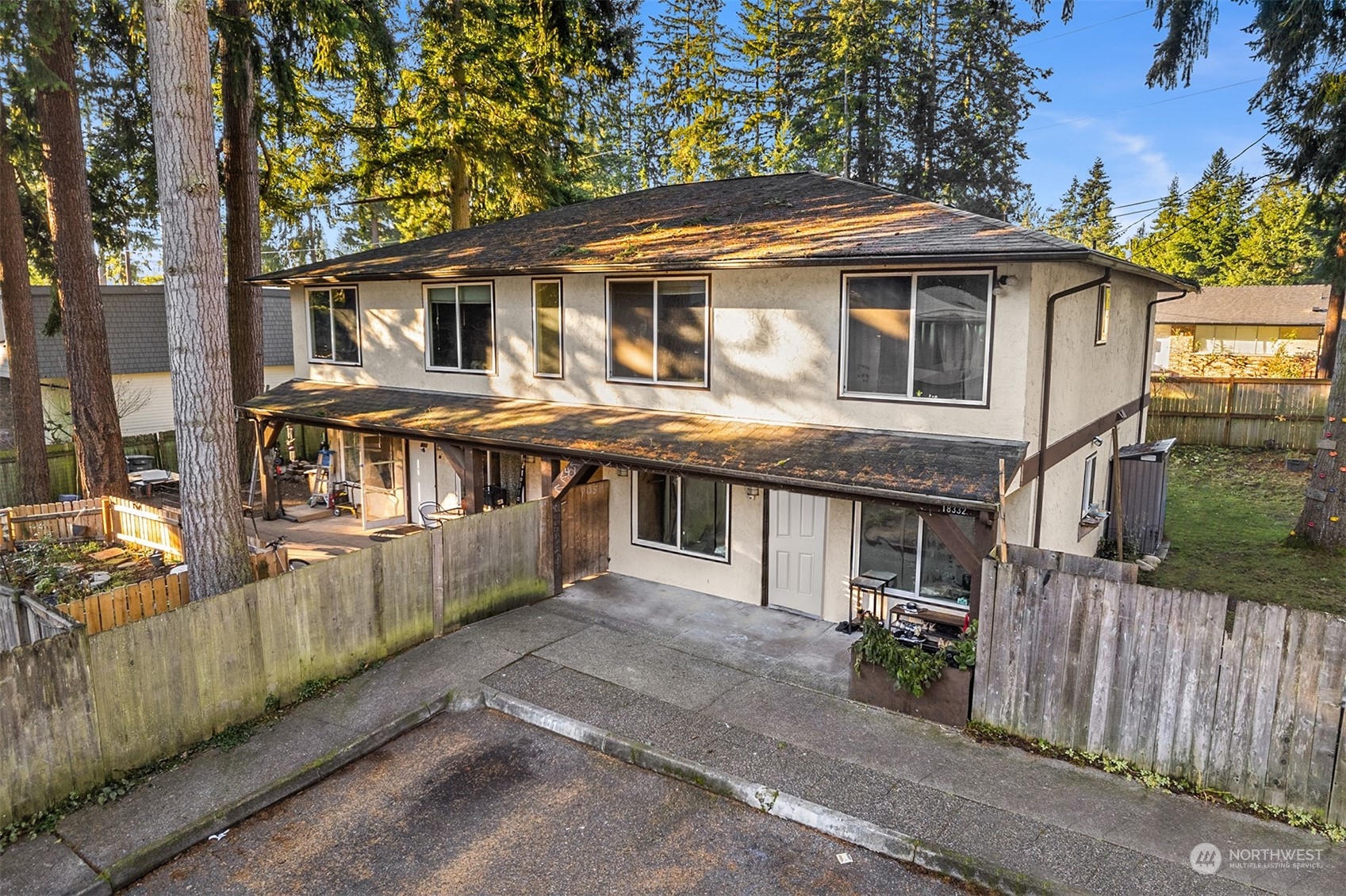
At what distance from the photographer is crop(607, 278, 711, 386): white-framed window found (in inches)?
426

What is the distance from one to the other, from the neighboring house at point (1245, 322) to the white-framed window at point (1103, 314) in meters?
28.6

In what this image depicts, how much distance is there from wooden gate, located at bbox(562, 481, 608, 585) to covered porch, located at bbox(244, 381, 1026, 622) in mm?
100

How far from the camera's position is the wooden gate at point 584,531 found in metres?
11.5

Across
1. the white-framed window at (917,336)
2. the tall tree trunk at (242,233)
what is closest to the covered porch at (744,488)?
the white-framed window at (917,336)

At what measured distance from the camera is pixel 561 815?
6.25 metres

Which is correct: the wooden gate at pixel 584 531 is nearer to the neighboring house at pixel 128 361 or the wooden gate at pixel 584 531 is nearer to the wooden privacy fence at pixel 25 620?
the wooden privacy fence at pixel 25 620

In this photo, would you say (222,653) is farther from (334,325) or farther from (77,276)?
(77,276)

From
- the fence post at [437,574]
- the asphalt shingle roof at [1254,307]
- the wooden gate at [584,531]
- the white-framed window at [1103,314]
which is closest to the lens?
the fence post at [437,574]

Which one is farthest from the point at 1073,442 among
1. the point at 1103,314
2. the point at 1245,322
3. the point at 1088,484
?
the point at 1245,322

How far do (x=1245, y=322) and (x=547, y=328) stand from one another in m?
38.4

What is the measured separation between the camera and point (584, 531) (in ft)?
38.9

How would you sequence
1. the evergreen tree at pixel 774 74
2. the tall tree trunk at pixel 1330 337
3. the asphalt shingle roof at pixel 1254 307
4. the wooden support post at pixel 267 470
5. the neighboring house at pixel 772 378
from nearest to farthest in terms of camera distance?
the neighboring house at pixel 772 378 < the wooden support post at pixel 267 470 < the tall tree trunk at pixel 1330 337 < the evergreen tree at pixel 774 74 < the asphalt shingle roof at pixel 1254 307

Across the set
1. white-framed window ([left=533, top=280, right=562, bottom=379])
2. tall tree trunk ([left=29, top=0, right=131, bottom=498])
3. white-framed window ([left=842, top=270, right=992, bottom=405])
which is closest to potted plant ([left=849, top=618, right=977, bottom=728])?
white-framed window ([left=842, top=270, right=992, bottom=405])

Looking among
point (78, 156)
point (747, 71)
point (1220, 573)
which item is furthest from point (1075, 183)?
point (78, 156)
